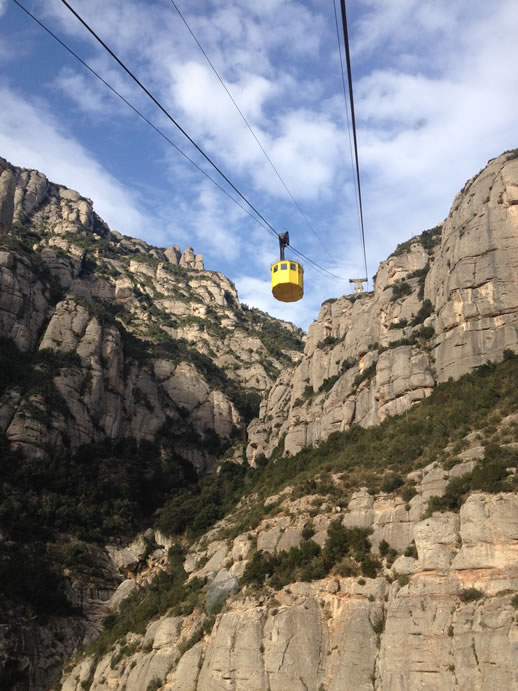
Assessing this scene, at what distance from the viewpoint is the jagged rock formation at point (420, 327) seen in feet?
176

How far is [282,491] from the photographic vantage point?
2077 inches

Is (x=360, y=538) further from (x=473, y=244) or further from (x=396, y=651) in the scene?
(x=473, y=244)

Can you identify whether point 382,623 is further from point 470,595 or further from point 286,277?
point 286,277

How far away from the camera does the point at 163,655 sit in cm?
3819

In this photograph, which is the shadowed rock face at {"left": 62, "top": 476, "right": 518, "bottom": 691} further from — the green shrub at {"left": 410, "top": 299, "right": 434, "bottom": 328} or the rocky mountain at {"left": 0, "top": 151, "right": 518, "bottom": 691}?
the green shrub at {"left": 410, "top": 299, "right": 434, "bottom": 328}

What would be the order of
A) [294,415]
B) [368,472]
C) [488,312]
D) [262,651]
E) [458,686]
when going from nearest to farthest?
[458,686] < [262,651] < [368,472] < [488,312] < [294,415]

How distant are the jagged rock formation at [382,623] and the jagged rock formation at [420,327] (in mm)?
16510

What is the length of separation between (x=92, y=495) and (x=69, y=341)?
24.6 m

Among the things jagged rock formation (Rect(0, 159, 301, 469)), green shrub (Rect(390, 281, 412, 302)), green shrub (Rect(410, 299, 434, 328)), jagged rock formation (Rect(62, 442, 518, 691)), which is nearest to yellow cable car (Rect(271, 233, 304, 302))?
jagged rock formation (Rect(62, 442, 518, 691))

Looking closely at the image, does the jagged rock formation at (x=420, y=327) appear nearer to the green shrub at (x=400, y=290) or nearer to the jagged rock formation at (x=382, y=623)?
the green shrub at (x=400, y=290)

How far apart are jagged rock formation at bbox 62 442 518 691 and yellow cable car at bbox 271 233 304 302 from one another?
49.1 ft

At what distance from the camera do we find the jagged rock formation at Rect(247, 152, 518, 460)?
53.6m

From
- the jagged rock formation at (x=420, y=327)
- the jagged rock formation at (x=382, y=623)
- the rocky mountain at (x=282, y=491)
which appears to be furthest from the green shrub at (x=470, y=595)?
the jagged rock formation at (x=420, y=327)

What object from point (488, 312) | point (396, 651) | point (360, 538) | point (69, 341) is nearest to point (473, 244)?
point (488, 312)
